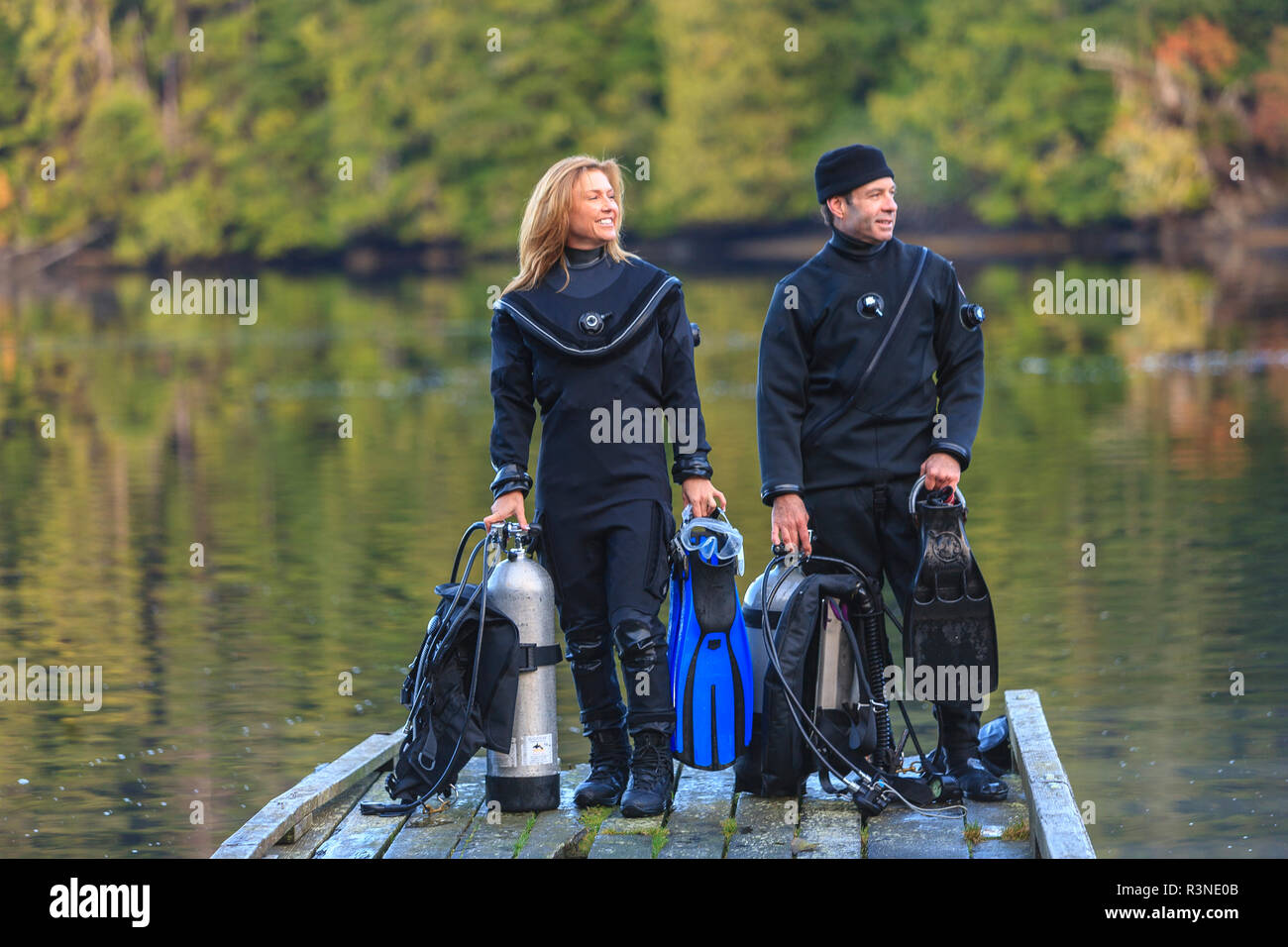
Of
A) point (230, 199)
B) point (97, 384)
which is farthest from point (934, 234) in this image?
Result: point (97, 384)

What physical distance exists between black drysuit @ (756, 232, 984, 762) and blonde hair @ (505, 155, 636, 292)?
599 millimetres

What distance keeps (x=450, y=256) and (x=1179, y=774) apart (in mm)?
71535

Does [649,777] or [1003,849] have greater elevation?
[649,777]

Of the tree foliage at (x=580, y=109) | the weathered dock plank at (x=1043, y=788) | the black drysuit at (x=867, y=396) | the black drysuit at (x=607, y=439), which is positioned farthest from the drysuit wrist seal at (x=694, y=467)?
the tree foliage at (x=580, y=109)

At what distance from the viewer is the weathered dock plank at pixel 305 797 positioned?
18.6 feet

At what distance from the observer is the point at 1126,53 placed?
6238 cm

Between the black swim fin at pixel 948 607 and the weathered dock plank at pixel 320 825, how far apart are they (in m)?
1.72

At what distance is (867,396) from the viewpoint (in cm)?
623

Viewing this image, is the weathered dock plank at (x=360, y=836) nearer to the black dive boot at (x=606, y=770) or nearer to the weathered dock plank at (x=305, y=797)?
the weathered dock plank at (x=305, y=797)

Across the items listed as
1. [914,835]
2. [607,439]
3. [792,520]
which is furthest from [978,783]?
[607,439]

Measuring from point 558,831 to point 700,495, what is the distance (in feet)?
3.47

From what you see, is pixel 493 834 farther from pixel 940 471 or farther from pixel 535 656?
pixel 940 471

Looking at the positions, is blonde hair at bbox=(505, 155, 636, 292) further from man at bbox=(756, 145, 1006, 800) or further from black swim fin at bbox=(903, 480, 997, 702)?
black swim fin at bbox=(903, 480, 997, 702)

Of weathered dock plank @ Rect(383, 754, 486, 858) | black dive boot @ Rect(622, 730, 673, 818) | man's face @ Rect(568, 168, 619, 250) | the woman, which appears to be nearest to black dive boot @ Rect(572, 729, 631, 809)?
the woman
